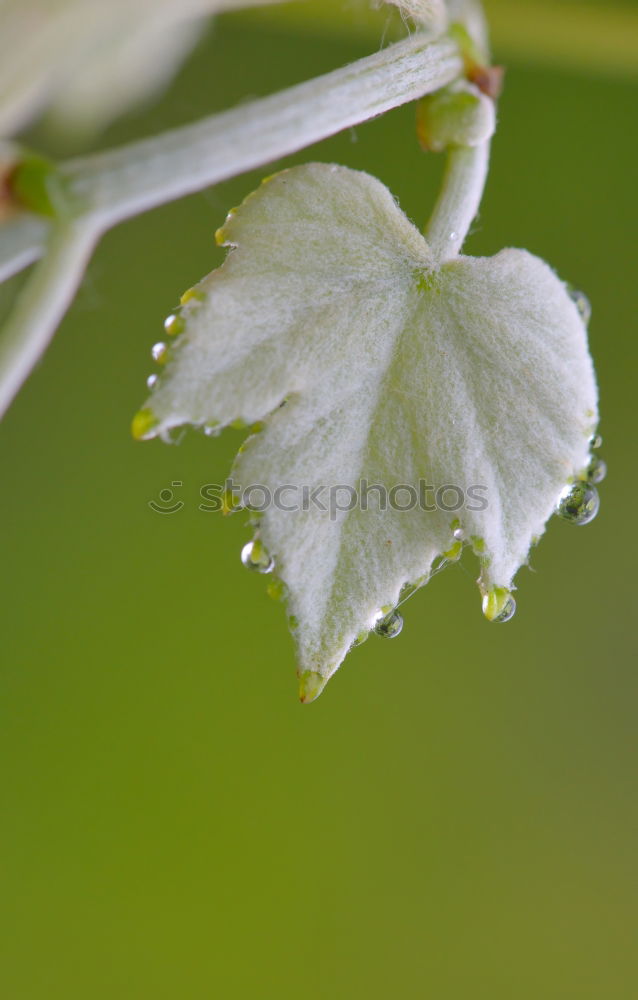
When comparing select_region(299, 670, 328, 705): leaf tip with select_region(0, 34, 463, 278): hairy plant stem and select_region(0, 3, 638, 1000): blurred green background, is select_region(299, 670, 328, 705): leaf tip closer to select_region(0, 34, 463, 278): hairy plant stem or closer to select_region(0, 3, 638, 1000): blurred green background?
select_region(0, 34, 463, 278): hairy plant stem

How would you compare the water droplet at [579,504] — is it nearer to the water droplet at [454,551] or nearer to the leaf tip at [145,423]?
the water droplet at [454,551]

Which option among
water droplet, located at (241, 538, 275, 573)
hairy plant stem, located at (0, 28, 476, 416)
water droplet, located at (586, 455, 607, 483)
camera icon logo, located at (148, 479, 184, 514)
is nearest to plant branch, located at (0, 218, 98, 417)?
hairy plant stem, located at (0, 28, 476, 416)

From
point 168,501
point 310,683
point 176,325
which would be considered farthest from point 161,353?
point 168,501

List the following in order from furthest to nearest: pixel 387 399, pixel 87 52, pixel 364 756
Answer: pixel 364 756 < pixel 87 52 < pixel 387 399

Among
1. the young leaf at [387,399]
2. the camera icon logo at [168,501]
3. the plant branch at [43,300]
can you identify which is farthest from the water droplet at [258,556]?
the camera icon logo at [168,501]

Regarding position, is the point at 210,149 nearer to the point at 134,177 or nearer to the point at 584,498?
the point at 134,177

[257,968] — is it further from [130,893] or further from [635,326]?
[635,326]

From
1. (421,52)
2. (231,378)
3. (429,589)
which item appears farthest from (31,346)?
(429,589)
